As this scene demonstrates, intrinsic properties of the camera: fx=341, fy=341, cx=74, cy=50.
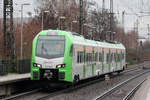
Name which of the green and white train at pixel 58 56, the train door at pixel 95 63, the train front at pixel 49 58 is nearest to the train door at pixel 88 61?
the green and white train at pixel 58 56

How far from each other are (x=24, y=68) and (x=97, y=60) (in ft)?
20.8

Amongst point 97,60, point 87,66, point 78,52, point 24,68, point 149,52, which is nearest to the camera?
point 78,52

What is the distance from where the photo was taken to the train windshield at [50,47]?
17812mm

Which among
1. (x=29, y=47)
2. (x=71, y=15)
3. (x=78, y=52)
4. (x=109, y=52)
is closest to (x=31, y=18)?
(x=71, y=15)

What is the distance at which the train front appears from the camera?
1752 cm

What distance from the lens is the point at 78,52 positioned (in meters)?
19.3

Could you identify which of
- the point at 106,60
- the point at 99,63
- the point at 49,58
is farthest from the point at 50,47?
the point at 106,60

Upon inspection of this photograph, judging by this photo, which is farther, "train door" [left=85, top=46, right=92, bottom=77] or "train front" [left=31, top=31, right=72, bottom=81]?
"train door" [left=85, top=46, right=92, bottom=77]

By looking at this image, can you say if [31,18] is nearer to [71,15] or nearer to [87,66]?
→ [71,15]

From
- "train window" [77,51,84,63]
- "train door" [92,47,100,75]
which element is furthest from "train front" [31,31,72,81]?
"train door" [92,47,100,75]

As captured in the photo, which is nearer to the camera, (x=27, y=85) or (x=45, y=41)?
(x=45, y=41)

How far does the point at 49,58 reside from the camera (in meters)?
17.7

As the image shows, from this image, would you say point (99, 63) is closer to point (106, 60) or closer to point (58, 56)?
point (106, 60)

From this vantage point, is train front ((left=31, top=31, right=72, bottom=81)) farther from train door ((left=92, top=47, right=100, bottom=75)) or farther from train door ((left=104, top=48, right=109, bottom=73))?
train door ((left=104, top=48, right=109, bottom=73))
